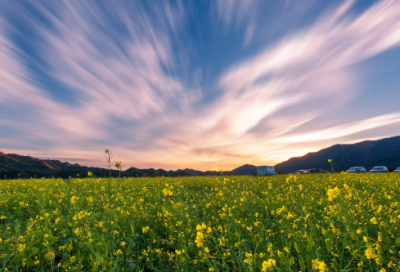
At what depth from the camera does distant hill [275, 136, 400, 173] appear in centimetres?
13975

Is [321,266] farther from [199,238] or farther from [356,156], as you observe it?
[356,156]

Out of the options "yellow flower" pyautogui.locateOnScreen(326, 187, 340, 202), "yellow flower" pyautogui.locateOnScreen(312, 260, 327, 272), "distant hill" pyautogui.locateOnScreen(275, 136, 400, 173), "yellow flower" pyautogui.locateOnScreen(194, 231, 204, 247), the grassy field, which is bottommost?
the grassy field

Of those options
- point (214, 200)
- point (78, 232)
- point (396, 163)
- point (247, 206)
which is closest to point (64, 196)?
point (78, 232)

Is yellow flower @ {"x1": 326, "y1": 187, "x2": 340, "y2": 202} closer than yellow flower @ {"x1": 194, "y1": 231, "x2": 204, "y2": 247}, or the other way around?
yellow flower @ {"x1": 194, "y1": 231, "x2": 204, "y2": 247}

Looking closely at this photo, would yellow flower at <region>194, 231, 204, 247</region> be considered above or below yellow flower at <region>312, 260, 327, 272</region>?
above

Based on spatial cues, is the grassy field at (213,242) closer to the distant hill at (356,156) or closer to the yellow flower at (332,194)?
the yellow flower at (332,194)

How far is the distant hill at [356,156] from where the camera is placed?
139750 mm

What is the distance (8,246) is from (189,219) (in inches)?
128

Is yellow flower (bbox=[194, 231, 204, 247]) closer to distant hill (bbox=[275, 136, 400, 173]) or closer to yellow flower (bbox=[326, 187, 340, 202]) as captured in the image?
yellow flower (bbox=[326, 187, 340, 202])

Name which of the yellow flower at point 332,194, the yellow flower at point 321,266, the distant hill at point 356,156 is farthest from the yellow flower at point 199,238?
the distant hill at point 356,156

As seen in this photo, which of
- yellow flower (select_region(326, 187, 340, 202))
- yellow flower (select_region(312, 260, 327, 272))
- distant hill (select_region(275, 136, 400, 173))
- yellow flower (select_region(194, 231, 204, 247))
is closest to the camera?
yellow flower (select_region(312, 260, 327, 272))

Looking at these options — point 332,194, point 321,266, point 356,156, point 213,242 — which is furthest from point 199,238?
point 356,156

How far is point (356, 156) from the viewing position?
151 meters

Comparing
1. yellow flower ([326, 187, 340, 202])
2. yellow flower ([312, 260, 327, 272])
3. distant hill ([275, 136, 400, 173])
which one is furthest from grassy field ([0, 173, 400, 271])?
distant hill ([275, 136, 400, 173])
